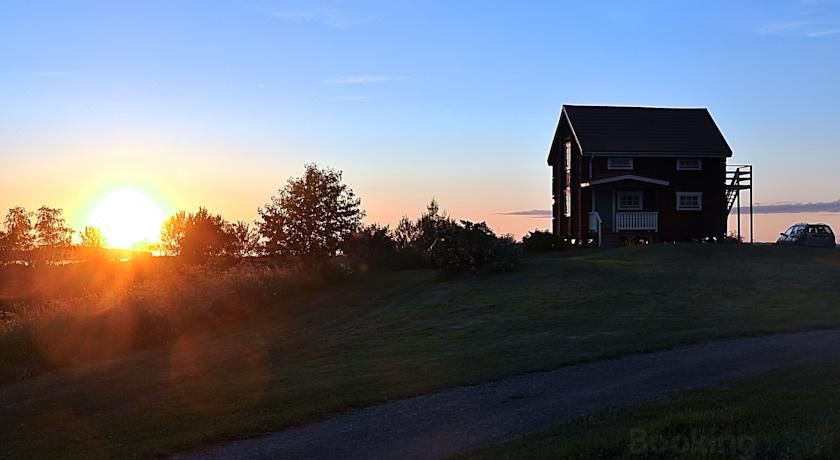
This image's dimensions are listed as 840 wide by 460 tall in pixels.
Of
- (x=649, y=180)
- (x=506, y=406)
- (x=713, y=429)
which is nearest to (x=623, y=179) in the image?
(x=649, y=180)

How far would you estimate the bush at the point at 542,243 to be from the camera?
53.7 metres

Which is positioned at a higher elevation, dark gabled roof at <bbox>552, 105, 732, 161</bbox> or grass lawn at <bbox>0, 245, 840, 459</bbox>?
dark gabled roof at <bbox>552, 105, 732, 161</bbox>

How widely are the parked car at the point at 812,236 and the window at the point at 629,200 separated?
935cm

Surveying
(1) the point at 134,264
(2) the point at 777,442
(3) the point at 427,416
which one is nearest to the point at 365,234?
(1) the point at 134,264

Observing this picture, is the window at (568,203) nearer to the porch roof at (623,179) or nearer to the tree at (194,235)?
the porch roof at (623,179)

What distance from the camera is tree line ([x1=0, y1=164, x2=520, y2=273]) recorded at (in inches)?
1650

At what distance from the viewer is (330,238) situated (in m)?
56.1

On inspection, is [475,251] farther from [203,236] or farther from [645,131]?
[203,236]

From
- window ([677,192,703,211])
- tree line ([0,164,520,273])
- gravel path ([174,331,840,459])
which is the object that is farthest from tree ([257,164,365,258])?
gravel path ([174,331,840,459])

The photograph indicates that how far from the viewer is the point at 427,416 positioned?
504 inches

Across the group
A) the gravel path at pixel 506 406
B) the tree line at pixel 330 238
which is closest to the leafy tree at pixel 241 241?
the tree line at pixel 330 238

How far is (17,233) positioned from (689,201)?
5360 cm

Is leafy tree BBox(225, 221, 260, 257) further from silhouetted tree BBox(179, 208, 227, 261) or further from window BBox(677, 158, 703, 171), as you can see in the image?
window BBox(677, 158, 703, 171)

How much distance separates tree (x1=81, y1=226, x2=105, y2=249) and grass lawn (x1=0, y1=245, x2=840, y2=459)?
135 ft
